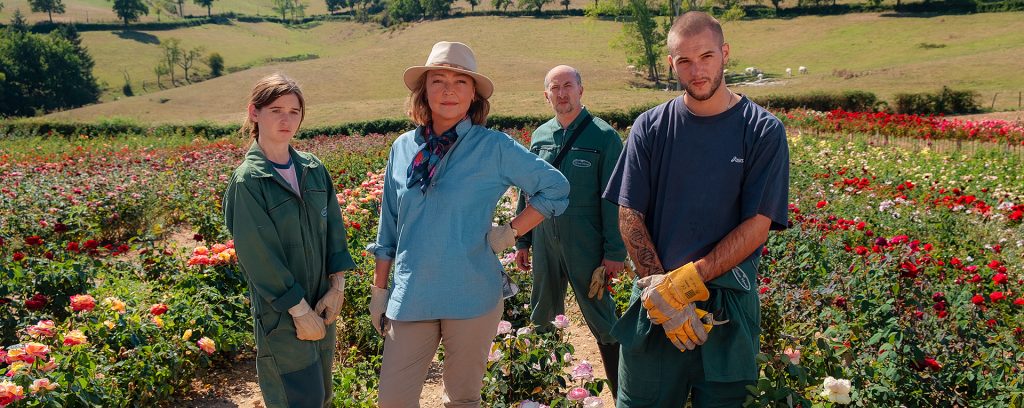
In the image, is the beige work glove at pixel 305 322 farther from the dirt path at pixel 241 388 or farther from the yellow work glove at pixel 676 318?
the dirt path at pixel 241 388

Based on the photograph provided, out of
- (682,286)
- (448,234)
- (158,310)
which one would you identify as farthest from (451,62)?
(158,310)

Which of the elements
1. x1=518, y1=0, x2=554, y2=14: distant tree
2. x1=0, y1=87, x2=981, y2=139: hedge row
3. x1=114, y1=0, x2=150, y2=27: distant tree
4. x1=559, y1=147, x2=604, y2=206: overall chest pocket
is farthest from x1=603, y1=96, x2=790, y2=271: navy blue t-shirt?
x1=114, y1=0, x2=150, y2=27: distant tree

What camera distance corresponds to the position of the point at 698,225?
2445 millimetres

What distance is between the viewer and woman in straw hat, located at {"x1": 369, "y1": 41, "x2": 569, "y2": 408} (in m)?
2.65

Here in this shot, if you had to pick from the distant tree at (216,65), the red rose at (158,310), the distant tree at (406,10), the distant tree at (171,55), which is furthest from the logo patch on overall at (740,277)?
the distant tree at (406,10)

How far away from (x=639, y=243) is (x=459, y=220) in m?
0.66

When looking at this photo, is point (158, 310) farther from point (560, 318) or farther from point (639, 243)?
point (639, 243)

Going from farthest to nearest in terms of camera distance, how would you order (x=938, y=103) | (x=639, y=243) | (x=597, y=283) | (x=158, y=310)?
(x=938, y=103)
(x=158, y=310)
(x=597, y=283)
(x=639, y=243)

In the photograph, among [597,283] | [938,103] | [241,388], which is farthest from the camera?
[938,103]

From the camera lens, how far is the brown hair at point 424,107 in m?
2.92

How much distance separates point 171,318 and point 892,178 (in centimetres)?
867

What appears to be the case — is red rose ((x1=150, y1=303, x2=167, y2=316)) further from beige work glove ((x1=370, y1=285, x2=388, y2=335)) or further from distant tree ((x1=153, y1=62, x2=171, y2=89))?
distant tree ((x1=153, y1=62, x2=171, y2=89))

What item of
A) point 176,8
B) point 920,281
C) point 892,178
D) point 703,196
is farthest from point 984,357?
point 176,8

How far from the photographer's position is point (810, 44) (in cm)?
5691
